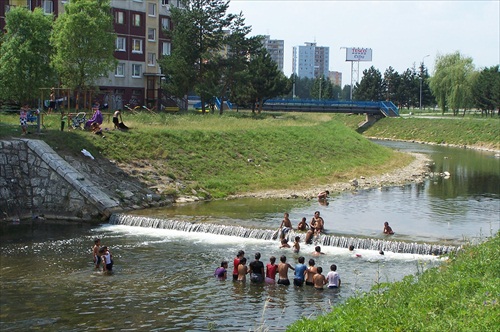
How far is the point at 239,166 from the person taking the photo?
5597 cm

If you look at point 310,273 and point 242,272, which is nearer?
point 310,273

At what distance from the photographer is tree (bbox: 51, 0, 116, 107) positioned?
5931 centimetres

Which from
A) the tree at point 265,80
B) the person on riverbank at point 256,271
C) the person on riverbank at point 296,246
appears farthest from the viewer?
the tree at point 265,80

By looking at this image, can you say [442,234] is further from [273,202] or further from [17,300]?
[17,300]

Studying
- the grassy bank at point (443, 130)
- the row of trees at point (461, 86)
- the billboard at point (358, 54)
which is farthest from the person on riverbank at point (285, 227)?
the billboard at point (358, 54)

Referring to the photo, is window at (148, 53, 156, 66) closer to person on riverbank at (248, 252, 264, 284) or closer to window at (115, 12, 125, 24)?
window at (115, 12, 125, 24)

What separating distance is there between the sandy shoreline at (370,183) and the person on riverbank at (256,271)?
2089 centimetres

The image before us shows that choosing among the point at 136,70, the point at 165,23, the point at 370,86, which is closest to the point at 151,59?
the point at 136,70

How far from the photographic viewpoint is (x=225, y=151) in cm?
5797

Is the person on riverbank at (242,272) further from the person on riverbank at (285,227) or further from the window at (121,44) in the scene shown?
the window at (121,44)

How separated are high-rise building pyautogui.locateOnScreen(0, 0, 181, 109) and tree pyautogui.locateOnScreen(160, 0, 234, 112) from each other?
346 cm

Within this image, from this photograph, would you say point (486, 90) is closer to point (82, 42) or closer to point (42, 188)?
point (82, 42)

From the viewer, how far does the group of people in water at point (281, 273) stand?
27.3 m

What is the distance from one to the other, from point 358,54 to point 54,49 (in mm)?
139696
